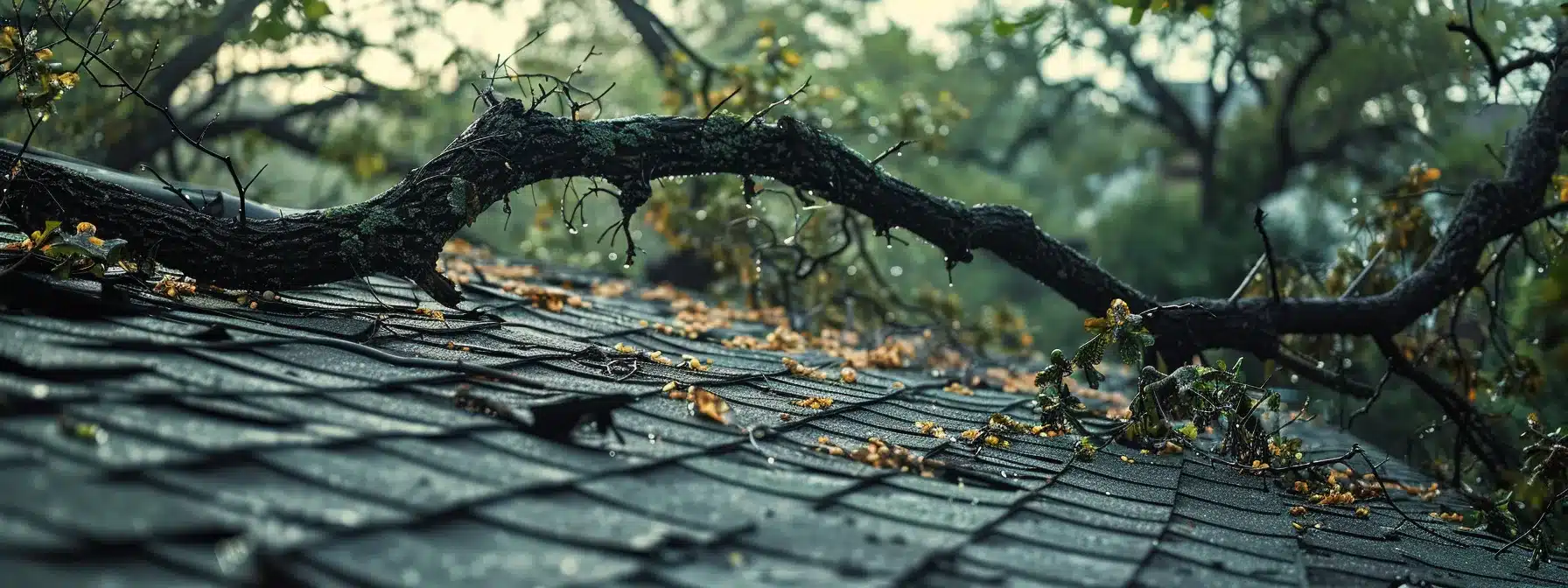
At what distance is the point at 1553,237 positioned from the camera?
5.52m

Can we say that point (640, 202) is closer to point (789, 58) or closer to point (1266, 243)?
point (1266, 243)

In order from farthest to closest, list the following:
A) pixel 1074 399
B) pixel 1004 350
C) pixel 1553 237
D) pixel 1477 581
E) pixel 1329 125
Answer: pixel 1329 125, pixel 1004 350, pixel 1553 237, pixel 1074 399, pixel 1477 581

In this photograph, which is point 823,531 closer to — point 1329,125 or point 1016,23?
point 1016,23

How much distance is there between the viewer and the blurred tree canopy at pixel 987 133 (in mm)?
6383

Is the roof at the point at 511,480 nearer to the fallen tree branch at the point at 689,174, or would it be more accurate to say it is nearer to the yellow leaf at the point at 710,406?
the yellow leaf at the point at 710,406

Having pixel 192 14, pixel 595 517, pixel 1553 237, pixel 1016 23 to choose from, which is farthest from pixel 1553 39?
pixel 192 14

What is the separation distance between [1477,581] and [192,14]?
398 inches

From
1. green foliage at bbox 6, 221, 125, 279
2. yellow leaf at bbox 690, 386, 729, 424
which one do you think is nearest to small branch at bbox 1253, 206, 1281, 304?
yellow leaf at bbox 690, 386, 729, 424

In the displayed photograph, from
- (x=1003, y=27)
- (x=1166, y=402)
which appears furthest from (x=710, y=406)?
(x=1003, y=27)

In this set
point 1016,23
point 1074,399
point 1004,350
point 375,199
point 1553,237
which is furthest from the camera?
point 1004,350

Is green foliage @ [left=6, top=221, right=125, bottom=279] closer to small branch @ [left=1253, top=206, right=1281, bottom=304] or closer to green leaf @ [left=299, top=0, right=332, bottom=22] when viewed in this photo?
green leaf @ [left=299, top=0, right=332, bottom=22]

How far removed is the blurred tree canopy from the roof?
0.84 metres

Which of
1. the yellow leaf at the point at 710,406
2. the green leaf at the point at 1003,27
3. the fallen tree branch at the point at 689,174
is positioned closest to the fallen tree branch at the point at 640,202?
the fallen tree branch at the point at 689,174

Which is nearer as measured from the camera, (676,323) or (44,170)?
(44,170)
